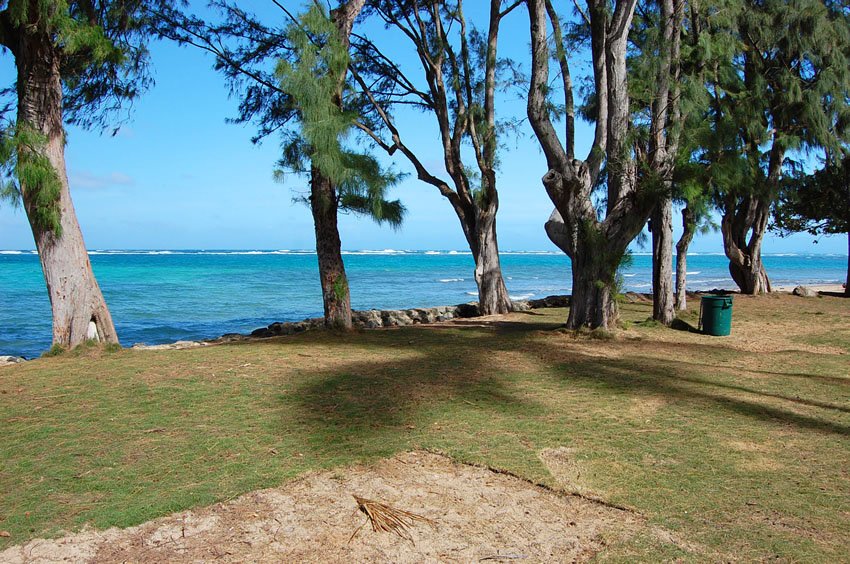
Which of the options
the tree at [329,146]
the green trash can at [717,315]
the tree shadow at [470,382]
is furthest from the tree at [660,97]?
the tree at [329,146]

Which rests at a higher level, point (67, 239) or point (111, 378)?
point (67, 239)

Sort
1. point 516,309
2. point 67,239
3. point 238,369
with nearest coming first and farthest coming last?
point 238,369
point 67,239
point 516,309

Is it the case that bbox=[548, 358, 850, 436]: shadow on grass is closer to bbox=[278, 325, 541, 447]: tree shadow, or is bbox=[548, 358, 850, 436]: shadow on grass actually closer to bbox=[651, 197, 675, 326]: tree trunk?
bbox=[278, 325, 541, 447]: tree shadow

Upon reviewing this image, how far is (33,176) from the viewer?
6941mm

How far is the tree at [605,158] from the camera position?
9.04m

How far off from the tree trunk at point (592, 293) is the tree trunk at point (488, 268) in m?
3.32

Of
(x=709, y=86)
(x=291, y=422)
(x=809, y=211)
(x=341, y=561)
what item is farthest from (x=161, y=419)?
(x=809, y=211)

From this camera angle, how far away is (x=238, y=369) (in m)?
6.63

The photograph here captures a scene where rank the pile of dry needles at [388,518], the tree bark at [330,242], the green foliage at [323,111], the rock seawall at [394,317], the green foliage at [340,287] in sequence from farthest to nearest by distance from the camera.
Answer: the rock seawall at [394,317] < the green foliage at [340,287] < the tree bark at [330,242] < the green foliage at [323,111] < the pile of dry needles at [388,518]

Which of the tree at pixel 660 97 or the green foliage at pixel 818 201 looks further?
the green foliage at pixel 818 201

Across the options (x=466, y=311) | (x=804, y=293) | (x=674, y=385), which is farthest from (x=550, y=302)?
(x=674, y=385)

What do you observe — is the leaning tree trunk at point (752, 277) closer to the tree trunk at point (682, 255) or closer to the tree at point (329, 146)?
the tree trunk at point (682, 255)

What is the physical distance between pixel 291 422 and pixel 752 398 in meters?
4.00

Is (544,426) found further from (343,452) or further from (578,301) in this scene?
(578,301)
